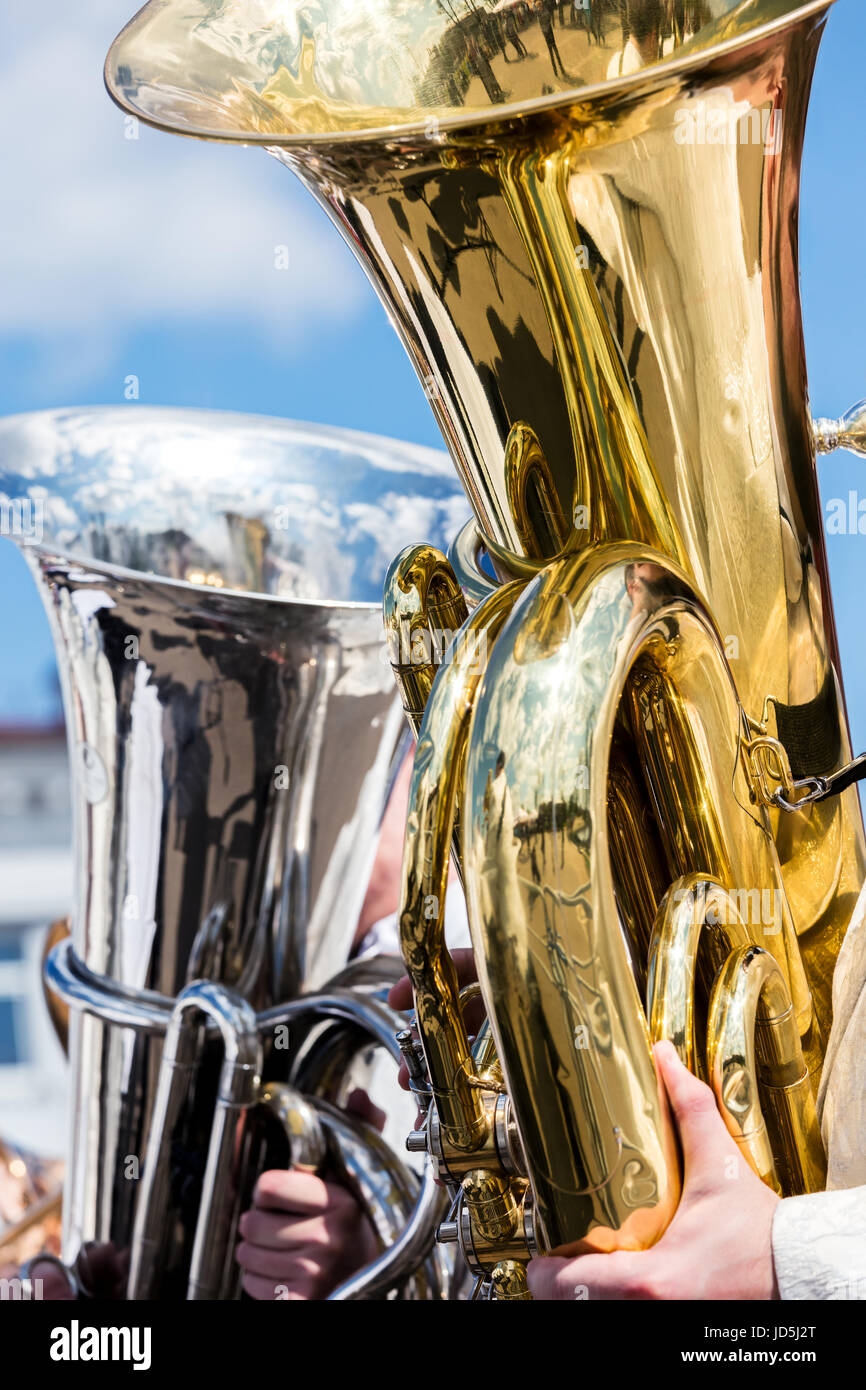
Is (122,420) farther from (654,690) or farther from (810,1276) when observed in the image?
(810,1276)

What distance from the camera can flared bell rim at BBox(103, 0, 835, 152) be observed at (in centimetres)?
62

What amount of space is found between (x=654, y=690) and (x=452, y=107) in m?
0.38

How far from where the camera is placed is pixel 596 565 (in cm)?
66

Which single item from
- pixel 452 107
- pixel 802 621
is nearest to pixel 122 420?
pixel 452 107

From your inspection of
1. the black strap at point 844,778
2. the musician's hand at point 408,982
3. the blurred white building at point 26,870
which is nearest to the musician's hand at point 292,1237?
the musician's hand at point 408,982

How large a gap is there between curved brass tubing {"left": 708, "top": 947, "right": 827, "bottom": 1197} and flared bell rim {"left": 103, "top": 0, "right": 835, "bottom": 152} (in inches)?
17.6

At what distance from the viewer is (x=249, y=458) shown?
1457 millimetres

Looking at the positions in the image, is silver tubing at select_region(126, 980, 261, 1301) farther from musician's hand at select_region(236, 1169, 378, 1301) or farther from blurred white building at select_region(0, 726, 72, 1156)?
blurred white building at select_region(0, 726, 72, 1156)

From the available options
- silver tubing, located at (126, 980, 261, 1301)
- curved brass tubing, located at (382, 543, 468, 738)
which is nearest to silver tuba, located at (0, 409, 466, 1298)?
silver tubing, located at (126, 980, 261, 1301)

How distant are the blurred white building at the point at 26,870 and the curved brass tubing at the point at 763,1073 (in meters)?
3.46

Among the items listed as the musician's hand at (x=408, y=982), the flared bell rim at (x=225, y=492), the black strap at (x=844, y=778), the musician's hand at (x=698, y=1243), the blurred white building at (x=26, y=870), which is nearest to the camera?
the musician's hand at (x=698, y=1243)

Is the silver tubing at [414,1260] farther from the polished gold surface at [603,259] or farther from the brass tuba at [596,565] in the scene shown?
the polished gold surface at [603,259]

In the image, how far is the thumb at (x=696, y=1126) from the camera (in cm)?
62
